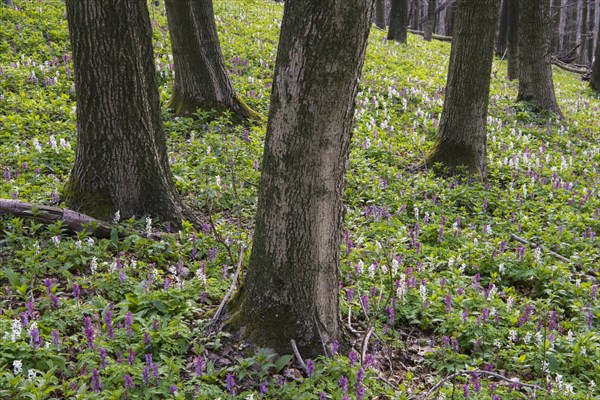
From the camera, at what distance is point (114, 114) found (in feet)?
18.7

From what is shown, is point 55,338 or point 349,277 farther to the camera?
point 349,277

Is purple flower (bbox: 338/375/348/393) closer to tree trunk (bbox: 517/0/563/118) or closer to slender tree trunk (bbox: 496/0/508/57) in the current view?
tree trunk (bbox: 517/0/563/118)

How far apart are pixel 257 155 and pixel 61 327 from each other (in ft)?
16.0

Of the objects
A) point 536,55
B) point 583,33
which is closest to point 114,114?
point 536,55

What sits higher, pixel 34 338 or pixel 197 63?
pixel 197 63

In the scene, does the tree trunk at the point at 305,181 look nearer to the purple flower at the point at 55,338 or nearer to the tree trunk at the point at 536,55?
the purple flower at the point at 55,338

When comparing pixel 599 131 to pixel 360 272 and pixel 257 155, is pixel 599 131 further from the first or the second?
pixel 360 272

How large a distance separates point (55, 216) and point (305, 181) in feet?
9.71

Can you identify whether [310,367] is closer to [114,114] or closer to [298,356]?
[298,356]

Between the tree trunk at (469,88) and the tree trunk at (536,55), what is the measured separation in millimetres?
5728

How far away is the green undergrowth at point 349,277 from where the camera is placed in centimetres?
384

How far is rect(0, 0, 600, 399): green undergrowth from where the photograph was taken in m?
3.84

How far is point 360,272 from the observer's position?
18.1 ft

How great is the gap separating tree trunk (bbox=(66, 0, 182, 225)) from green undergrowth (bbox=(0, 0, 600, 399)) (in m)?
0.39
